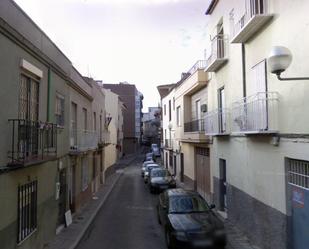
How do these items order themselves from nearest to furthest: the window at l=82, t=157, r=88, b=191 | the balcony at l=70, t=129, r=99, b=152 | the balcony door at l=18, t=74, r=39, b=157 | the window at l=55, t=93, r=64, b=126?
the balcony door at l=18, t=74, r=39, b=157, the window at l=55, t=93, r=64, b=126, the balcony at l=70, t=129, r=99, b=152, the window at l=82, t=157, r=88, b=191

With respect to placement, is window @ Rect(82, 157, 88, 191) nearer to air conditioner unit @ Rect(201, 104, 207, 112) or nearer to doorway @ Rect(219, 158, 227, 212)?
air conditioner unit @ Rect(201, 104, 207, 112)

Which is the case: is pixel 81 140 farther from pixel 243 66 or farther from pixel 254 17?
pixel 254 17

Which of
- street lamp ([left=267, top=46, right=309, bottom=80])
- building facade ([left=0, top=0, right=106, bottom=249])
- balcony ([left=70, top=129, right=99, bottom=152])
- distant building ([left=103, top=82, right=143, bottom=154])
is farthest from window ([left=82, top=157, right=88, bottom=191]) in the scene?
distant building ([left=103, top=82, right=143, bottom=154])

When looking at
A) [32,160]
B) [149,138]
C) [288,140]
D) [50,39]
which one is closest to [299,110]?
[288,140]

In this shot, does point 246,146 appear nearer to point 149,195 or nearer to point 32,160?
point 32,160

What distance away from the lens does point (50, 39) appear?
12195mm

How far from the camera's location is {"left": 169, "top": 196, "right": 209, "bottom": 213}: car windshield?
12644mm

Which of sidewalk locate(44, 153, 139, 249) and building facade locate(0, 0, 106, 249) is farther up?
building facade locate(0, 0, 106, 249)

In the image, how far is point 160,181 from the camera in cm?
2553

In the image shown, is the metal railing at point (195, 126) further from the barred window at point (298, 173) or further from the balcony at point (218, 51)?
the barred window at point (298, 173)

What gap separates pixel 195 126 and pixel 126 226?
912 cm

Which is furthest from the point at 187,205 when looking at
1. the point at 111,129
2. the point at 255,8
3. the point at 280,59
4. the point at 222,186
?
the point at 111,129

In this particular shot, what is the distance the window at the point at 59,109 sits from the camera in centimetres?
1355

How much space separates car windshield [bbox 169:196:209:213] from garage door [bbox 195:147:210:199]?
686 centimetres
